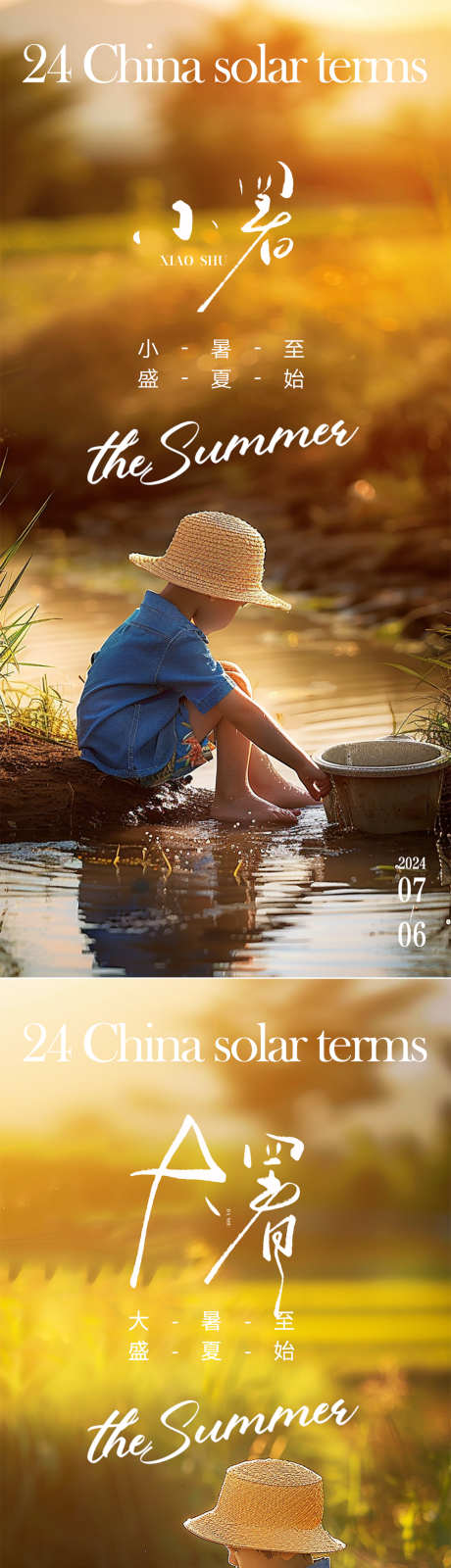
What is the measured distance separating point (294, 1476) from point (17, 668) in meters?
2.18

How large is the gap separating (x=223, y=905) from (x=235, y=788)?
55 cm

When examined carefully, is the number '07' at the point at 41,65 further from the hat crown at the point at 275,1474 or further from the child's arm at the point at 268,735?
the hat crown at the point at 275,1474

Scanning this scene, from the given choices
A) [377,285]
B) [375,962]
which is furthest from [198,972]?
[377,285]

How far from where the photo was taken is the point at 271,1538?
2.65 metres

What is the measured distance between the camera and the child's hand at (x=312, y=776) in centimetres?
362

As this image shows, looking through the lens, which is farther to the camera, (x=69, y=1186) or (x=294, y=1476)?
(x=69, y=1186)

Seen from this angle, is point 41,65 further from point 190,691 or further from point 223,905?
point 223,905

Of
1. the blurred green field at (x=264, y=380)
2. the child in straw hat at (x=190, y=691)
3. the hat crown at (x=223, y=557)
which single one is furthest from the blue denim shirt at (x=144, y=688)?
the blurred green field at (x=264, y=380)

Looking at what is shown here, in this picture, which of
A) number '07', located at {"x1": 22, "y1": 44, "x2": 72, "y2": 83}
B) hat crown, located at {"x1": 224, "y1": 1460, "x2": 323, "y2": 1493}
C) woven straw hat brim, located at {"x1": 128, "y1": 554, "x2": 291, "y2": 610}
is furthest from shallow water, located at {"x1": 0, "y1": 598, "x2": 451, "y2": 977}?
number '07', located at {"x1": 22, "y1": 44, "x2": 72, "y2": 83}

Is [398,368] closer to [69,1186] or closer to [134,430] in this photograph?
[134,430]

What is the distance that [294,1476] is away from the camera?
9.06 ft

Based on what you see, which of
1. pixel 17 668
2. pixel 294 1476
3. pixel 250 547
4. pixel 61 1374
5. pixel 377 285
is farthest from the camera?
pixel 377 285

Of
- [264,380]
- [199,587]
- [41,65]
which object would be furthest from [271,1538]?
[264,380]

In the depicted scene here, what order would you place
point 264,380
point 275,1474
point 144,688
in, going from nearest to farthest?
1. point 275,1474
2. point 144,688
3. point 264,380
